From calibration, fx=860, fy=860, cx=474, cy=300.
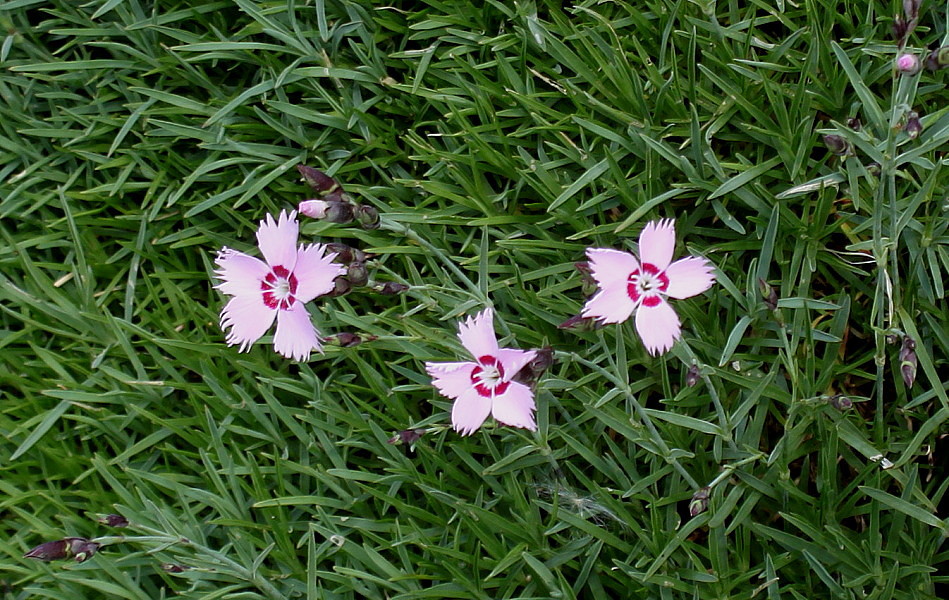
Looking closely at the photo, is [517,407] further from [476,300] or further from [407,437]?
[407,437]

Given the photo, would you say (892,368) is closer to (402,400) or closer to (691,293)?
(691,293)

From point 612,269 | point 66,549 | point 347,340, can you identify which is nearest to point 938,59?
point 612,269

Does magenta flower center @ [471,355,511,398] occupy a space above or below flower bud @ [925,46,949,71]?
below

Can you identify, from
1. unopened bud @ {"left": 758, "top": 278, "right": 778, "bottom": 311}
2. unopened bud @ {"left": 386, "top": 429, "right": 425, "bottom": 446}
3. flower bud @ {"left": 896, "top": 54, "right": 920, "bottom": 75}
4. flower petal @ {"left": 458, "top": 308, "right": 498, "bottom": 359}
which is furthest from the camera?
unopened bud @ {"left": 386, "top": 429, "right": 425, "bottom": 446}

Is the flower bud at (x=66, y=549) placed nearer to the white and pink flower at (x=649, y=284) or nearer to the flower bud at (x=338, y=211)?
the flower bud at (x=338, y=211)

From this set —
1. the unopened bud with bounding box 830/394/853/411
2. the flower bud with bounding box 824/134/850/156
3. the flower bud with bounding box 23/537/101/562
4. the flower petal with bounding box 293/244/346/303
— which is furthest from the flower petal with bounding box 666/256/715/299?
the flower bud with bounding box 23/537/101/562

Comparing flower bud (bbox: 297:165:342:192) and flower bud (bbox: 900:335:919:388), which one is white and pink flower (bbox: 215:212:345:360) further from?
flower bud (bbox: 900:335:919:388)

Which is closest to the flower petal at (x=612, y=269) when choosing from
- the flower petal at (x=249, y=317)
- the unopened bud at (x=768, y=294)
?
the unopened bud at (x=768, y=294)
